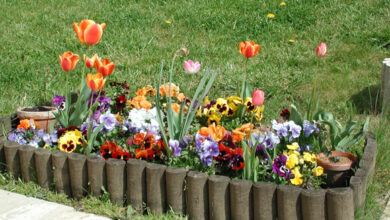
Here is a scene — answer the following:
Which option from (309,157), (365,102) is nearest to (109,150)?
(309,157)

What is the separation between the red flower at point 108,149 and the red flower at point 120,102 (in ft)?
2.41

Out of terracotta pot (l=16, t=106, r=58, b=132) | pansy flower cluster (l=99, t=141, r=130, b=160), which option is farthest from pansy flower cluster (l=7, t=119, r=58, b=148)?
pansy flower cluster (l=99, t=141, r=130, b=160)

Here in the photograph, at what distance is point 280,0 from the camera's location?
655 cm

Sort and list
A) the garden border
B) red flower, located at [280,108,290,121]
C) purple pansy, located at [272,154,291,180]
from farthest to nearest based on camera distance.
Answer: red flower, located at [280,108,290,121] → purple pansy, located at [272,154,291,180] → the garden border

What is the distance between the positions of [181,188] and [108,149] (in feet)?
1.85

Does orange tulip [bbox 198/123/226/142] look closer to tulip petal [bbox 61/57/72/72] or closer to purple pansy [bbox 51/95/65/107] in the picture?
tulip petal [bbox 61/57/72/72]

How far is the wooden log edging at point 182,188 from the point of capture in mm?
2469

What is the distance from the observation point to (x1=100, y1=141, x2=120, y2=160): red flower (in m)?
2.98

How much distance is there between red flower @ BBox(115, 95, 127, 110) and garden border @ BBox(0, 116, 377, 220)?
0.82 m

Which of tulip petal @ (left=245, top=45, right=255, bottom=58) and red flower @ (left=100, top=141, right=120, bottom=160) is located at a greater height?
tulip petal @ (left=245, top=45, right=255, bottom=58)

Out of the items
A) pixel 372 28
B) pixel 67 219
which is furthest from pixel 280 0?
pixel 67 219

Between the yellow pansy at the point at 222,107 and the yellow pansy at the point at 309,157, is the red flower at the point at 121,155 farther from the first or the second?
the yellow pansy at the point at 309,157

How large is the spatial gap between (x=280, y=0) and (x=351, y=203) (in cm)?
454

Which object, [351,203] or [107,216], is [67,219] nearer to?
[107,216]
